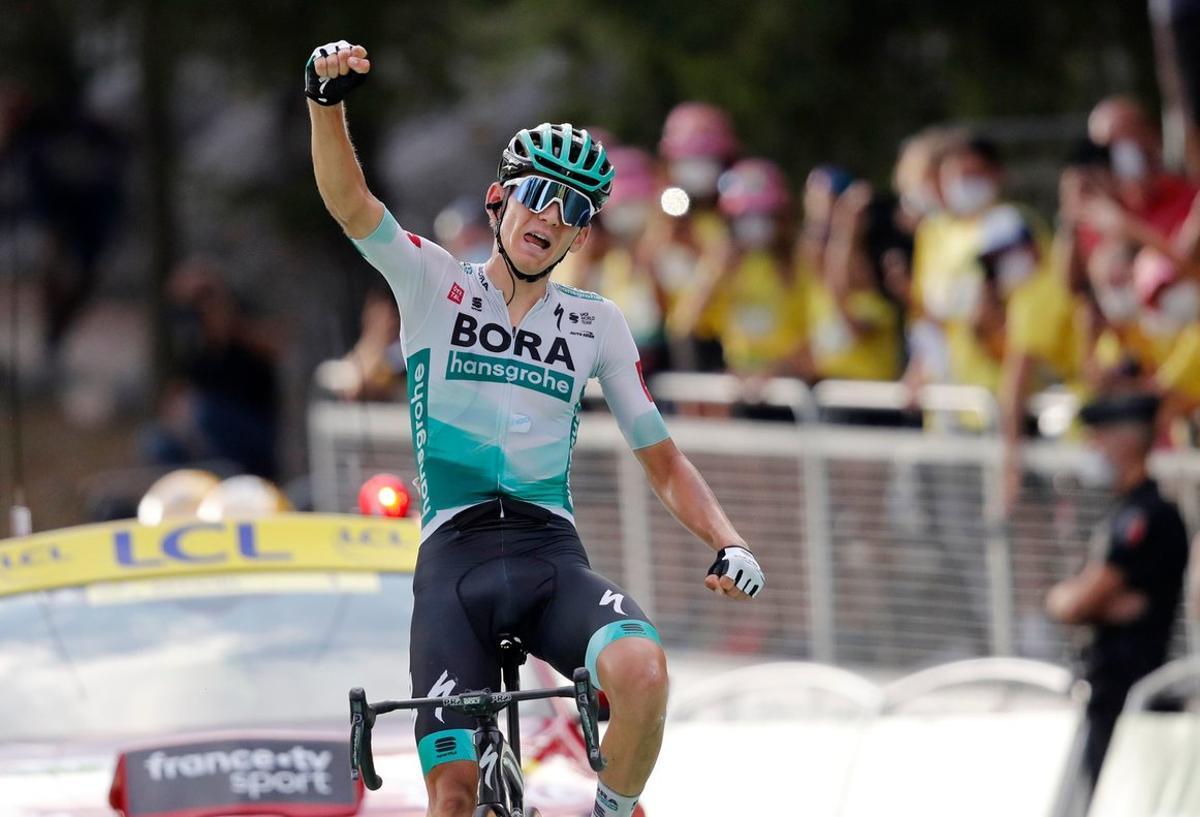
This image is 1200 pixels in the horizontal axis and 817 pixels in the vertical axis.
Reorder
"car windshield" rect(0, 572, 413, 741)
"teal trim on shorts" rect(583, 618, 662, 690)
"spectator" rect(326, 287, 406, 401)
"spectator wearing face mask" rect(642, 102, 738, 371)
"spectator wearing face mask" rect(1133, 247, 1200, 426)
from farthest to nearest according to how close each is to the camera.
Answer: "spectator" rect(326, 287, 406, 401) < "spectator wearing face mask" rect(642, 102, 738, 371) < "spectator wearing face mask" rect(1133, 247, 1200, 426) < "car windshield" rect(0, 572, 413, 741) < "teal trim on shorts" rect(583, 618, 662, 690)

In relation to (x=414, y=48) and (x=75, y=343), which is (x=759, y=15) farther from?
(x=75, y=343)

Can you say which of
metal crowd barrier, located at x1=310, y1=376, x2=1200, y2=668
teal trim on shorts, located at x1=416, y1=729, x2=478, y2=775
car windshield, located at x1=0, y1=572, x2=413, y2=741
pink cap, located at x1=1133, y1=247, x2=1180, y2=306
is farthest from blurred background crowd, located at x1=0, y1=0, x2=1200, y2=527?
teal trim on shorts, located at x1=416, y1=729, x2=478, y2=775

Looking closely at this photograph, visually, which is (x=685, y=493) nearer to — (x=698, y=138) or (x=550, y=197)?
(x=550, y=197)

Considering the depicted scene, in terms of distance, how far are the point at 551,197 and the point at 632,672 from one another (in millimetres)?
1173

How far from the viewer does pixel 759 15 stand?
51.1 feet

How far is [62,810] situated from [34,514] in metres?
14.1

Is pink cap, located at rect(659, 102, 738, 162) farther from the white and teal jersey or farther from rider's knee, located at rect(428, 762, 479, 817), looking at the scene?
rider's knee, located at rect(428, 762, 479, 817)

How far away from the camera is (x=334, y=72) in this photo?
5156mm

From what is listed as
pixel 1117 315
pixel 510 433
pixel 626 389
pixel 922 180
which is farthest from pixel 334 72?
pixel 922 180

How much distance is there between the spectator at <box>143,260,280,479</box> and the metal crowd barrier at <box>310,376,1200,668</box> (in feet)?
10.4

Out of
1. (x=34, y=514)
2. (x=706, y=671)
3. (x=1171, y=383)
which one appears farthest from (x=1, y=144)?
(x=1171, y=383)

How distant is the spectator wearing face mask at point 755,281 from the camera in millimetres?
11414

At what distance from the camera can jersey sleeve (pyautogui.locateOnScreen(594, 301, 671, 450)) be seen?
5.73 meters

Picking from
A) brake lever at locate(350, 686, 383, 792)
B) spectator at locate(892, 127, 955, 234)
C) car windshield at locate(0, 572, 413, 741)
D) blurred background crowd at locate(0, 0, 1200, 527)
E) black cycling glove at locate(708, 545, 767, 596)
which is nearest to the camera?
brake lever at locate(350, 686, 383, 792)
